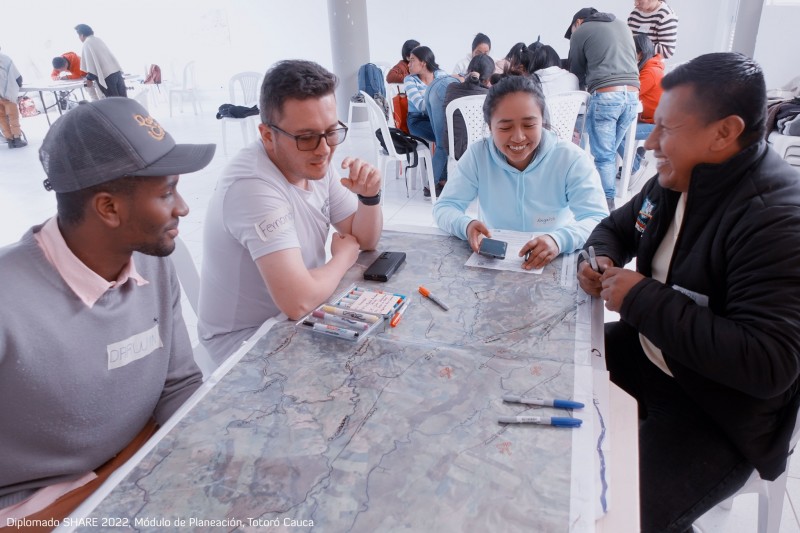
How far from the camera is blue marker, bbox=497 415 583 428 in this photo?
819 millimetres

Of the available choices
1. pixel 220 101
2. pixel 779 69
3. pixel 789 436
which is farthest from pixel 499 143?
pixel 220 101

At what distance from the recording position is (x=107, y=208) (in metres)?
0.93

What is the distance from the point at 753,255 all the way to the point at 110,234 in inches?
48.7

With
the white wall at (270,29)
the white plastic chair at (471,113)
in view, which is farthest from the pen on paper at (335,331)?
the white wall at (270,29)

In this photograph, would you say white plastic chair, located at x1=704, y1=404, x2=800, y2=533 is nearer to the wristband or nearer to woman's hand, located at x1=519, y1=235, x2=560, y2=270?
woman's hand, located at x1=519, y1=235, x2=560, y2=270

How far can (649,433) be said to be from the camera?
1.16 meters

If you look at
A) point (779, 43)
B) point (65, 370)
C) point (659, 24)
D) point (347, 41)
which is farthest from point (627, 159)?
point (347, 41)

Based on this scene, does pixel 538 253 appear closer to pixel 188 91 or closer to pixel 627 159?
pixel 627 159

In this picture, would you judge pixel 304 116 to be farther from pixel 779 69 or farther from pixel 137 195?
pixel 779 69

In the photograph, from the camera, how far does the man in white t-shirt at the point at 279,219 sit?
48.3 inches

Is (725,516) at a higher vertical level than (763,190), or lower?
lower

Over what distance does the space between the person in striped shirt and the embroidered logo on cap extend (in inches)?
197

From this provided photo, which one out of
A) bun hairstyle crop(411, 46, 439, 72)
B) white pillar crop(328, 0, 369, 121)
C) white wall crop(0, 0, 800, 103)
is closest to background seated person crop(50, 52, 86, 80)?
white wall crop(0, 0, 800, 103)

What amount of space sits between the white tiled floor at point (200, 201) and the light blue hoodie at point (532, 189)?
14.5 inches
